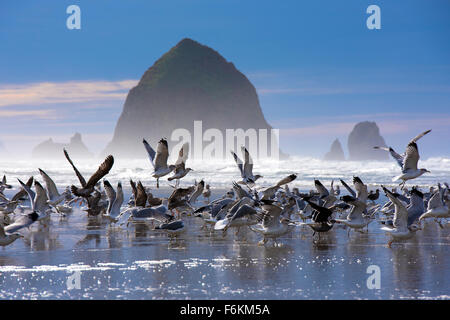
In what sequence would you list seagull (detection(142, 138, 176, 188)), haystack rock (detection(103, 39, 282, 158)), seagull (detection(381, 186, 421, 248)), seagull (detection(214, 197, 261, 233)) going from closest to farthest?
seagull (detection(381, 186, 421, 248)) < seagull (detection(214, 197, 261, 233)) < seagull (detection(142, 138, 176, 188)) < haystack rock (detection(103, 39, 282, 158))

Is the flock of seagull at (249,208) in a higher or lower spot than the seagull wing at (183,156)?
lower

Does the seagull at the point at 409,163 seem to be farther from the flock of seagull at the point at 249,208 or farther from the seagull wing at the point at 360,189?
the seagull wing at the point at 360,189

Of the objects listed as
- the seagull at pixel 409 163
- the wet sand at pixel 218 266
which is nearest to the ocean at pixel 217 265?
the wet sand at pixel 218 266

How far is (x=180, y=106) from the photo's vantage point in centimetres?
19450

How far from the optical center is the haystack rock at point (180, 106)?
191500mm

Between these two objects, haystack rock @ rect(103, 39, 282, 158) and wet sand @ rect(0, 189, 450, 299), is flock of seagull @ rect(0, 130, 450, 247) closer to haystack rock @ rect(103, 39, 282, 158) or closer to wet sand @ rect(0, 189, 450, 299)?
wet sand @ rect(0, 189, 450, 299)

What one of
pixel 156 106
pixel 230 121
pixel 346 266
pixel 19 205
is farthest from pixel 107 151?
pixel 346 266

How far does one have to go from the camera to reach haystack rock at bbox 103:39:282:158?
19150 cm

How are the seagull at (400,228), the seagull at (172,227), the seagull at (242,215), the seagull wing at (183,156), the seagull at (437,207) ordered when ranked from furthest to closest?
the seagull wing at (183,156), the seagull at (437,207), the seagull at (172,227), the seagull at (242,215), the seagull at (400,228)

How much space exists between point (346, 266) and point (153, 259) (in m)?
4.14

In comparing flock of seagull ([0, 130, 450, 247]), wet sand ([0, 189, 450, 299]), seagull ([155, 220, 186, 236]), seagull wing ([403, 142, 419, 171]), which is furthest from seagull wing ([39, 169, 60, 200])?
seagull wing ([403, 142, 419, 171])

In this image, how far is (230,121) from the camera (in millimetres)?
195250

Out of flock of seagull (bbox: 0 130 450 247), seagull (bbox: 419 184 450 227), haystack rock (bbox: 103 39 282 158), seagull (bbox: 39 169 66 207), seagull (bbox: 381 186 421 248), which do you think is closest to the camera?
seagull (bbox: 381 186 421 248)

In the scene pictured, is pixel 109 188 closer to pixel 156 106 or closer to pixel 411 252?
pixel 411 252
